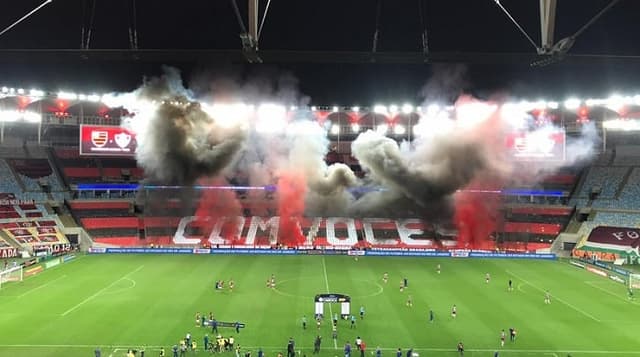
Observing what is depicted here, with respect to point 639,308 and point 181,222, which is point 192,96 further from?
point 639,308

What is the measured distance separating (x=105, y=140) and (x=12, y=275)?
68.0 feet

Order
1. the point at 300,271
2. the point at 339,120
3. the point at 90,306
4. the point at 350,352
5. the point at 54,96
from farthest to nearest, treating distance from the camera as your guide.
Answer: the point at 339,120 < the point at 54,96 < the point at 300,271 < the point at 90,306 < the point at 350,352

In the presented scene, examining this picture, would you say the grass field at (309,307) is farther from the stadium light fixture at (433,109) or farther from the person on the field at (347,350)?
the stadium light fixture at (433,109)

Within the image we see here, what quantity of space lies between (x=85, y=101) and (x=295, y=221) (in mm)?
36662

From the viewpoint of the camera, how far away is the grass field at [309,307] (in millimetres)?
29328

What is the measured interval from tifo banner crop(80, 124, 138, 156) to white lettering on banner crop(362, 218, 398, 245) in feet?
110

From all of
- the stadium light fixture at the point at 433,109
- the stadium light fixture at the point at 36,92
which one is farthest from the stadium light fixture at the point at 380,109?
the stadium light fixture at the point at 36,92

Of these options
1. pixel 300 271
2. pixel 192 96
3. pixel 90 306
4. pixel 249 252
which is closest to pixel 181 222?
pixel 249 252

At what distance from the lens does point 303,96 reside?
2507 inches

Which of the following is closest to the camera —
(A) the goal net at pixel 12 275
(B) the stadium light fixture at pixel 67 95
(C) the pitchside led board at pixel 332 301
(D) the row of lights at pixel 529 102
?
(C) the pitchside led board at pixel 332 301

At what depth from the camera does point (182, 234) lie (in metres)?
69.2

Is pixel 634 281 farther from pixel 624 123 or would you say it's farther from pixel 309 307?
pixel 309 307

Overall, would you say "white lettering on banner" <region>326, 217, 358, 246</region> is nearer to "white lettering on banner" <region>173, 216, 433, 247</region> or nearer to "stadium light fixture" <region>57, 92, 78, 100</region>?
"white lettering on banner" <region>173, 216, 433, 247</region>

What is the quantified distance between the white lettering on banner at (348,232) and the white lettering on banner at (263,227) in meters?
7.49
